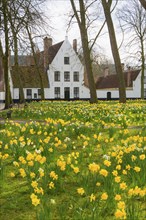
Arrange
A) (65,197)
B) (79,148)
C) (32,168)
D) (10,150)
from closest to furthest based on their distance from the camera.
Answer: (65,197)
(32,168)
(10,150)
(79,148)

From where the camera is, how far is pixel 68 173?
450cm

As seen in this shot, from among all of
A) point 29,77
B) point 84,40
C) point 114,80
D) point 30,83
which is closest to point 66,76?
point 30,83

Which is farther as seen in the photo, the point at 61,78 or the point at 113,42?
the point at 61,78

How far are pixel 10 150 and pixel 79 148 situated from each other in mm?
1340

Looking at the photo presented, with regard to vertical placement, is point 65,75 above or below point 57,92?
above

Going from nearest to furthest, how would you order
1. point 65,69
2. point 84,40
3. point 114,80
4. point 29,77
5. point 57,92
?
point 84,40
point 29,77
point 57,92
point 65,69
point 114,80

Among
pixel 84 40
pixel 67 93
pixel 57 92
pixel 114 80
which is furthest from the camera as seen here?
pixel 114 80

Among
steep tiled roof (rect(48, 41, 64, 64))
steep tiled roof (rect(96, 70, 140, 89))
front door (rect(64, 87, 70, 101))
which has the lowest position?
front door (rect(64, 87, 70, 101))

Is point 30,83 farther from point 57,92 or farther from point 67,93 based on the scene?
point 67,93

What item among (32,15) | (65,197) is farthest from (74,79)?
(65,197)

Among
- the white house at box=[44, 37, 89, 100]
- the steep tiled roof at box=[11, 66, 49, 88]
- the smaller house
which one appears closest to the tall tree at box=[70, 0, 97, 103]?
the steep tiled roof at box=[11, 66, 49, 88]

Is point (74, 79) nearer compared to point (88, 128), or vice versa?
point (88, 128)

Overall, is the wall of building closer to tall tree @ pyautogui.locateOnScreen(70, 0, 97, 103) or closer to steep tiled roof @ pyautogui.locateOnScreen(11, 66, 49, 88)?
steep tiled roof @ pyautogui.locateOnScreen(11, 66, 49, 88)

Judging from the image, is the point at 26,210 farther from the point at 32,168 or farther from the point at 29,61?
the point at 29,61
